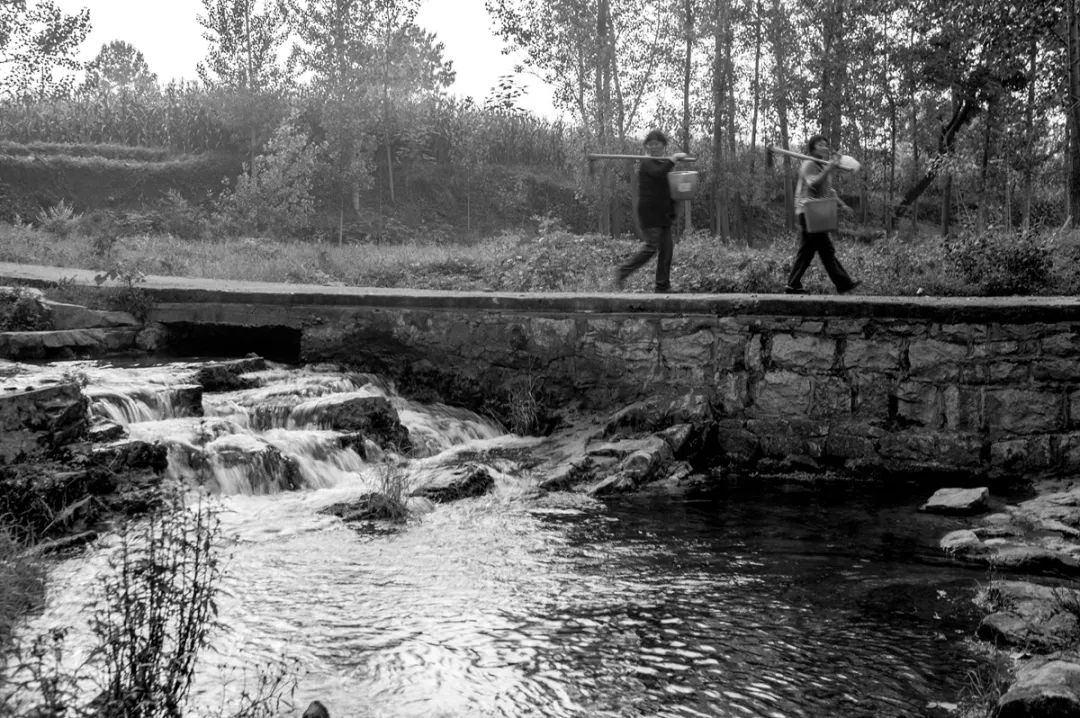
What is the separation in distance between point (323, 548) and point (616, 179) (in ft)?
78.3

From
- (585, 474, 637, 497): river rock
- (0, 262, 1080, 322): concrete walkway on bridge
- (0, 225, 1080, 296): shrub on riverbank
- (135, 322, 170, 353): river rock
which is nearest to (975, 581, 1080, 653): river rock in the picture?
(585, 474, 637, 497): river rock

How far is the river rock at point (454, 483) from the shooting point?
23.8 feet

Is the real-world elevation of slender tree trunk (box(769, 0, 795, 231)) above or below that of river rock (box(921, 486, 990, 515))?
above

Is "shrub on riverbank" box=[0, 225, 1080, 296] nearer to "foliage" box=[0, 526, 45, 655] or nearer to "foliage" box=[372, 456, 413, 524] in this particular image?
"foliage" box=[372, 456, 413, 524]

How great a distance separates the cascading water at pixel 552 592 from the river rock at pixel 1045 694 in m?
0.41

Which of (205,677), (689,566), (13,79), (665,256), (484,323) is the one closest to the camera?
(205,677)

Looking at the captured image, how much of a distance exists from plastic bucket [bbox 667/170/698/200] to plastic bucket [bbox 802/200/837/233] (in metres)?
1.22

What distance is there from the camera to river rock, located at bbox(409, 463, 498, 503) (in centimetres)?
725

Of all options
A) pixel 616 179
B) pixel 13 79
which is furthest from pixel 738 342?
pixel 13 79

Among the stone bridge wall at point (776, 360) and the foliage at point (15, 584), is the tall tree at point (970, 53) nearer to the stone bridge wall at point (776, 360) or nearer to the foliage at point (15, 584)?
the stone bridge wall at point (776, 360)

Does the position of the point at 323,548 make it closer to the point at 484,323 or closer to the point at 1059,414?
the point at 484,323

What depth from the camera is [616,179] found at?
93.8 feet

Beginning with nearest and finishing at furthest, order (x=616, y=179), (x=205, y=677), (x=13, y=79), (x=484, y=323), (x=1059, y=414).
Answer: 1. (x=205, y=677)
2. (x=1059, y=414)
3. (x=484, y=323)
4. (x=13, y=79)
5. (x=616, y=179)

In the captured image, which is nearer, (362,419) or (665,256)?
(362,419)
